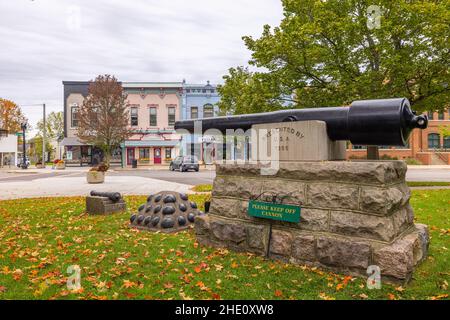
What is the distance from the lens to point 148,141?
42.8m

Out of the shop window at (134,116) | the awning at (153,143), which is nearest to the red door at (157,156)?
the awning at (153,143)

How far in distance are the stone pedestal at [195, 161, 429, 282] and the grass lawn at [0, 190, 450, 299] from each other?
195mm

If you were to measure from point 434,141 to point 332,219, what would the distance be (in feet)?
164

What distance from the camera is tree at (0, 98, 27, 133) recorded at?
2110 inches

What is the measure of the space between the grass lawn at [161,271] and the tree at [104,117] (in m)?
31.0

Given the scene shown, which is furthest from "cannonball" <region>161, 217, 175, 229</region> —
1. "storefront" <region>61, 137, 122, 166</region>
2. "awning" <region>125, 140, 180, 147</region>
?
"storefront" <region>61, 137, 122, 166</region>

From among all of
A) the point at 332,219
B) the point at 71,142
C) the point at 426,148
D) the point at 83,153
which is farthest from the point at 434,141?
the point at 332,219

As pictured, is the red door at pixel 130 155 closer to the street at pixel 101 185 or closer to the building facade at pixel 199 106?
the building facade at pixel 199 106

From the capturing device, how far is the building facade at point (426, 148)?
42906mm

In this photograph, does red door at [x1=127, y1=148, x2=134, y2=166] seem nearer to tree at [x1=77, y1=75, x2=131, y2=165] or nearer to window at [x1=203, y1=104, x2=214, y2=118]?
tree at [x1=77, y1=75, x2=131, y2=165]

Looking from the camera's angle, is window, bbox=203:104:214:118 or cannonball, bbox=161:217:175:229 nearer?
cannonball, bbox=161:217:175:229

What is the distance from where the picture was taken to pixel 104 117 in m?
36.5
